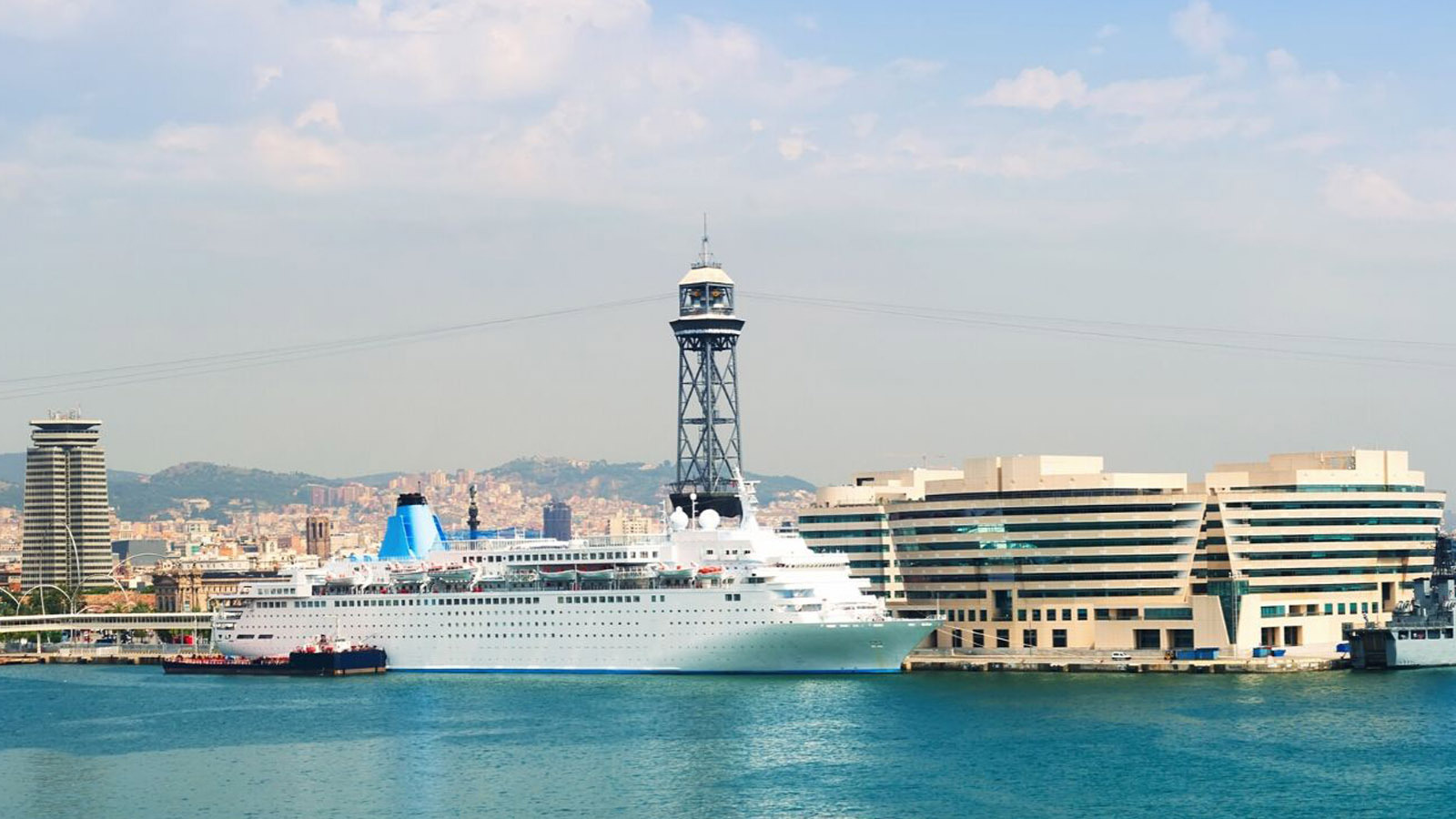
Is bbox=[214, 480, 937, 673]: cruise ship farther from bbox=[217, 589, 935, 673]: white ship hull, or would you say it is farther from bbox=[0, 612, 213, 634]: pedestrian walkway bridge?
bbox=[0, 612, 213, 634]: pedestrian walkway bridge

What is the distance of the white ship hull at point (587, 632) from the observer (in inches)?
2908

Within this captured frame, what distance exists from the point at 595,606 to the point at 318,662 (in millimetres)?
12859

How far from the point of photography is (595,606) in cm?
7862

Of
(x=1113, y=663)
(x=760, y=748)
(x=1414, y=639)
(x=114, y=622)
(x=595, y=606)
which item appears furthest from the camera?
(x=114, y=622)

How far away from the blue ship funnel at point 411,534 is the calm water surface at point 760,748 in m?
13.0

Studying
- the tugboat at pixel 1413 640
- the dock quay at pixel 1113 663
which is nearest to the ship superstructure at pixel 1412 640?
the tugboat at pixel 1413 640

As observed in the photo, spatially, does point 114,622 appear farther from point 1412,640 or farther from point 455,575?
point 1412,640

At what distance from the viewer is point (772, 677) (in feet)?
241

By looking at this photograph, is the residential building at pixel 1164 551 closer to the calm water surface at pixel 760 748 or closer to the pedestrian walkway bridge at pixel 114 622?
the calm water surface at pixel 760 748

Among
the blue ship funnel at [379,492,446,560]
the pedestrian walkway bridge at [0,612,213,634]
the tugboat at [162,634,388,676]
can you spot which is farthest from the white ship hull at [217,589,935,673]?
the pedestrian walkway bridge at [0,612,213,634]

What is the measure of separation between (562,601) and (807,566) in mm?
10458

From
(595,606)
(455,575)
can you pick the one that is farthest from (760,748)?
(455,575)

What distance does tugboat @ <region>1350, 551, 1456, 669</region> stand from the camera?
7756 centimetres

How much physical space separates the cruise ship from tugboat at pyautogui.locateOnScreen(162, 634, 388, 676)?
699 millimetres
